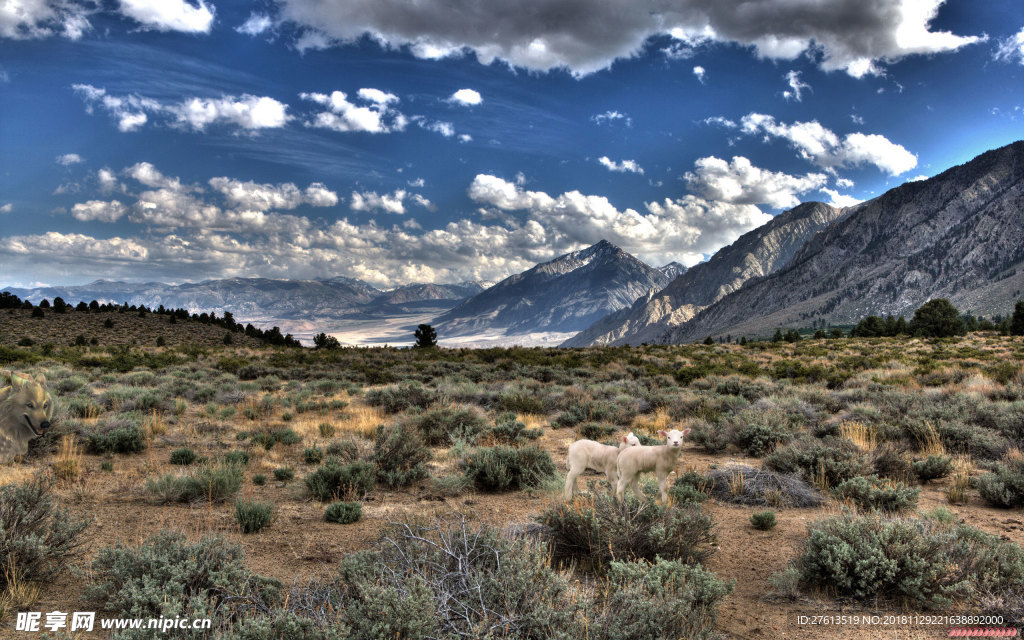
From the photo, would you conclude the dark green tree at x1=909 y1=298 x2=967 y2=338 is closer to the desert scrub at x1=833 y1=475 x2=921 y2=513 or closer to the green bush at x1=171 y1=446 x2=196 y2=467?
the desert scrub at x1=833 y1=475 x2=921 y2=513

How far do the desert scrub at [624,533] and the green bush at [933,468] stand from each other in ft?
17.1

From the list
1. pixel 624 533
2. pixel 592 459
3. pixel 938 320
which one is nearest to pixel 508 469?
pixel 592 459

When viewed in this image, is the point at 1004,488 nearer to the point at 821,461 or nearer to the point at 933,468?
the point at 933,468

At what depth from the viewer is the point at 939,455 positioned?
27.3 ft

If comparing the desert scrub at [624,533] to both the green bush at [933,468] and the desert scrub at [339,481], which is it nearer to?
the desert scrub at [339,481]

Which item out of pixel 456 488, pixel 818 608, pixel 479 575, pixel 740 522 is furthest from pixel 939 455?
pixel 479 575

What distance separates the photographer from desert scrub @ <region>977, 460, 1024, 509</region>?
6.79 metres

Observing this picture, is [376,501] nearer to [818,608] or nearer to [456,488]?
[456,488]

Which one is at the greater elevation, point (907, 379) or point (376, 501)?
point (907, 379)

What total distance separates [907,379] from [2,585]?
75.7 feet

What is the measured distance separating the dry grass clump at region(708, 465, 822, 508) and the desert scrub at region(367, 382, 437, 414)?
9.55 metres

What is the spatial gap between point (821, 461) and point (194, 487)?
9.93 meters

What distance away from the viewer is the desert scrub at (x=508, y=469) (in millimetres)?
8320

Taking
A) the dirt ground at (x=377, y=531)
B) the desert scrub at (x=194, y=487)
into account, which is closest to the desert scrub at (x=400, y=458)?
the dirt ground at (x=377, y=531)
